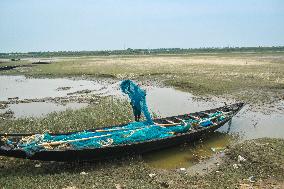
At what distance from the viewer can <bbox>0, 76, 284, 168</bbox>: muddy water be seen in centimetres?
1261

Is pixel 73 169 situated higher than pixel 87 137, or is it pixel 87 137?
pixel 87 137

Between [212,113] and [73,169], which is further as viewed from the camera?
[212,113]

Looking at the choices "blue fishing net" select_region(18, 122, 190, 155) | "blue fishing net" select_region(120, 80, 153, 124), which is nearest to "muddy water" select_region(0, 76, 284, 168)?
"blue fishing net" select_region(18, 122, 190, 155)

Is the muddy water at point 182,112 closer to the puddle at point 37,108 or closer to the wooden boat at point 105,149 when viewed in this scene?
the puddle at point 37,108

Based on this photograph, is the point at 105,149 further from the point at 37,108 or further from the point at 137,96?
the point at 37,108

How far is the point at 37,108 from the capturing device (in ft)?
71.5

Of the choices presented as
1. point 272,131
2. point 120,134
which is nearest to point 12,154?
point 120,134

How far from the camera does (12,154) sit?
962 centimetres

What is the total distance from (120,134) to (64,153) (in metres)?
2.37

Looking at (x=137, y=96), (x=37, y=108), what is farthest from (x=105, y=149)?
(x=37, y=108)

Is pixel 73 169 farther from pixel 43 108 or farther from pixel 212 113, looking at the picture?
pixel 43 108

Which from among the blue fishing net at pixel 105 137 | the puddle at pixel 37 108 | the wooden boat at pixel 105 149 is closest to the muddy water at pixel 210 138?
the wooden boat at pixel 105 149

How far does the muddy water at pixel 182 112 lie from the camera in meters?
12.6

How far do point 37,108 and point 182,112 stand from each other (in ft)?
31.3
